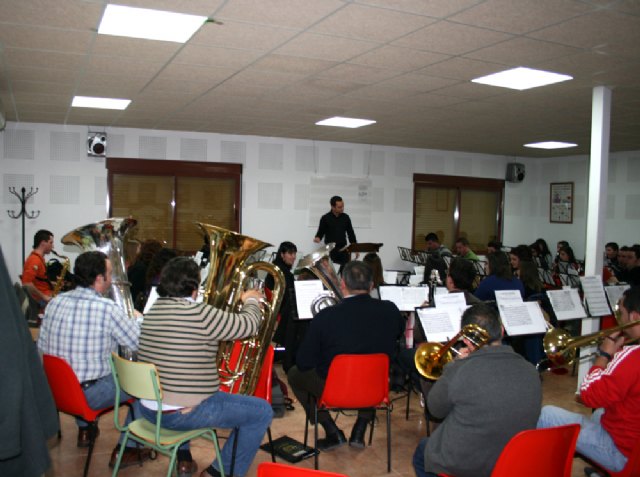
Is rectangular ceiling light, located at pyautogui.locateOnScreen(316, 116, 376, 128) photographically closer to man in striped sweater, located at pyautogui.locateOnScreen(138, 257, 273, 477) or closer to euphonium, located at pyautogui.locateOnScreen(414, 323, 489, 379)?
euphonium, located at pyautogui.locateOnScreen(414, 323, 489, 379)

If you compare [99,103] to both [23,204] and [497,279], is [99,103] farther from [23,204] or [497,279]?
[497,279]

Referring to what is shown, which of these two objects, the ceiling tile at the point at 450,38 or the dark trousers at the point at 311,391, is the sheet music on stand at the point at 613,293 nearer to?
the ceiling tile at the point at 450,38

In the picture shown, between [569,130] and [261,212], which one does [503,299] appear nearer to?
[569,130]

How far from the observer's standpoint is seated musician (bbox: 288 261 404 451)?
11.3ft

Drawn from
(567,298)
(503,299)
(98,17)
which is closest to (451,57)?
(503,299)

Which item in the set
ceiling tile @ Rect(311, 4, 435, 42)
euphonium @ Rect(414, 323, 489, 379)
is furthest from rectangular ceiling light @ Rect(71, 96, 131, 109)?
euphonium @ Rect(414, 323, 489, 379)

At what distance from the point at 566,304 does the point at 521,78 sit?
6.55 feet

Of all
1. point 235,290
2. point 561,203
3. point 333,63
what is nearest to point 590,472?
point 235,290

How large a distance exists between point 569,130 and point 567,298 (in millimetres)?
3945

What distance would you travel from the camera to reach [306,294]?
13.4ft

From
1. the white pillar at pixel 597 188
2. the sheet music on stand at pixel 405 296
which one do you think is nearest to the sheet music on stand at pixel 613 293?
the white pillar at pixel 597 188

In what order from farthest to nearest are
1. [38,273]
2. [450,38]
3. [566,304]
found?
[38,273] < [566,304] < [450,38]

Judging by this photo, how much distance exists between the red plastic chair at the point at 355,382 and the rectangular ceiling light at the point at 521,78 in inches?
114

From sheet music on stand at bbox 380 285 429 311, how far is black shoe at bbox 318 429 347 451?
1.17m
